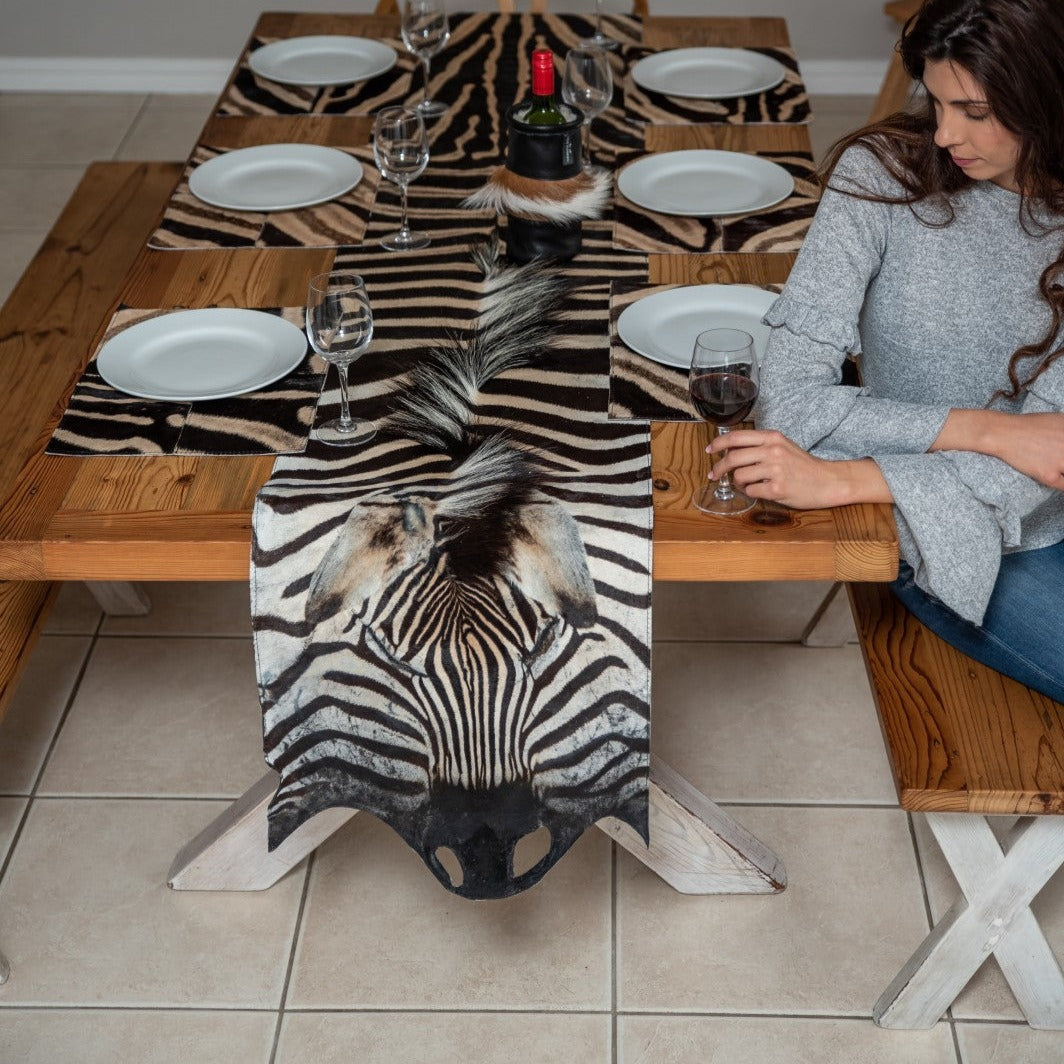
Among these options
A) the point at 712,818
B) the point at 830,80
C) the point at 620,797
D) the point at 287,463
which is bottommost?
the point at 830,80

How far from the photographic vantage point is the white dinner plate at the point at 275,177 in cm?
204

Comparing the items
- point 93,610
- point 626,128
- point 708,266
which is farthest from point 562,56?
point 93,610

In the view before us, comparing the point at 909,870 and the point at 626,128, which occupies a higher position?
the point at 626,128

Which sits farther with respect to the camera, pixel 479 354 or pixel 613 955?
pixel 613 955

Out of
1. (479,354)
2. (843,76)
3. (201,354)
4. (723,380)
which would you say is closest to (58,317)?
(201,354)

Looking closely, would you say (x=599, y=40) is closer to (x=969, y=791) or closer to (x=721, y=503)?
(x=721, y=503)

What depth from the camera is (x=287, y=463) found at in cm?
150

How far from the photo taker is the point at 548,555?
1.42 metres

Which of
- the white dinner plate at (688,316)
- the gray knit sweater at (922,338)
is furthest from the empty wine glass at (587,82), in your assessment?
the gray knit sweater at (922,338)

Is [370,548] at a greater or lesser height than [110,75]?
greater

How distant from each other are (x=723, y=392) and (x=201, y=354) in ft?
2.16

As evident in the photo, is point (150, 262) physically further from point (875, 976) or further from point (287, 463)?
point (875, 976)

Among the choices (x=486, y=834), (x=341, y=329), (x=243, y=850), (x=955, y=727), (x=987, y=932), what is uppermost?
(x=341, y=329)

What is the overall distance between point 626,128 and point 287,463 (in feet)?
3.43
